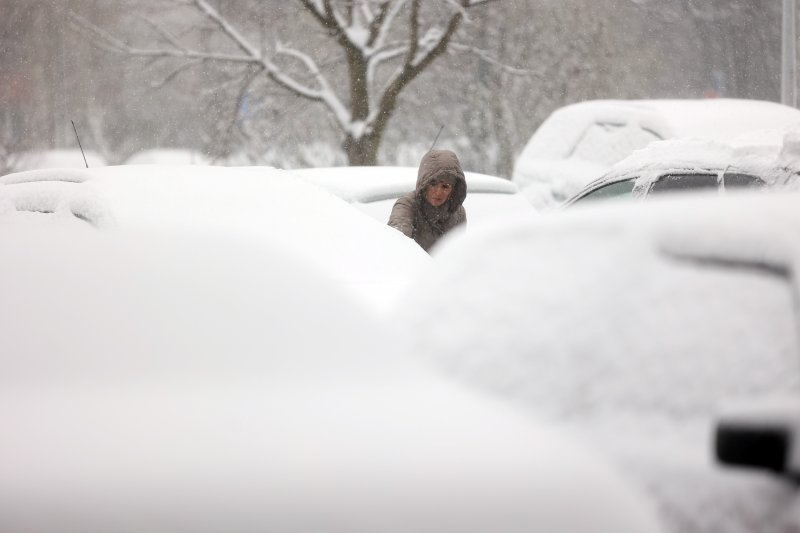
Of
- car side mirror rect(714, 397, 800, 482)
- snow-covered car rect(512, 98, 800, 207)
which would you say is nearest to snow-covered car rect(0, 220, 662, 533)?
car side mirror rect(714, 397, 800, 482)

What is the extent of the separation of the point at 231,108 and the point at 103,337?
14596 millimetres

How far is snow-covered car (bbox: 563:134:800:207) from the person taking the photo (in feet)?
20.7

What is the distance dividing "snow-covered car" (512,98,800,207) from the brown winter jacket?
177 inches

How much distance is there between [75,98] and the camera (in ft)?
69.6

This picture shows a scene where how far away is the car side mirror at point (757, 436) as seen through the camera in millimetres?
1969

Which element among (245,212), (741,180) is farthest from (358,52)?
(245,212)

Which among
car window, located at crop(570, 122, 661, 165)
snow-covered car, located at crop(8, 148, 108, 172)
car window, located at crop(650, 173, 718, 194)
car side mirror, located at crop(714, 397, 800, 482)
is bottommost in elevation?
car side mirror, located at crop(714, 397, 800, 482)

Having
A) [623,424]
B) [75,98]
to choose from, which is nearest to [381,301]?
[623,424]

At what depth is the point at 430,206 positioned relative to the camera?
644 centimetres

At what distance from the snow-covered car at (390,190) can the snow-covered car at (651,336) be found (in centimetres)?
443

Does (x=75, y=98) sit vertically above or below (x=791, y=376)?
above

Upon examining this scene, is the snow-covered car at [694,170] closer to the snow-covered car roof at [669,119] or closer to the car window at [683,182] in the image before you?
the car window at [683,182]

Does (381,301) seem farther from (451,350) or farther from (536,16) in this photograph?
(536,16)

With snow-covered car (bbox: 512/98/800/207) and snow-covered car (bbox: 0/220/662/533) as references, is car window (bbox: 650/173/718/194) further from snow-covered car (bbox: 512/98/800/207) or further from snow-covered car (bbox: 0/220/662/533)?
snow-covered car (bbox: 0/220/662/533)
